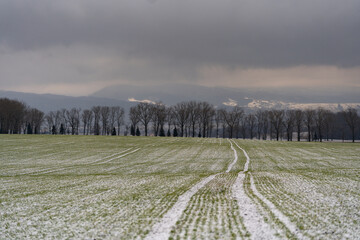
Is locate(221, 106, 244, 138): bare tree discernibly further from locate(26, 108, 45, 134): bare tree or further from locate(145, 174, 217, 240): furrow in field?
locate(145, 174, 217, 240): furrow in field

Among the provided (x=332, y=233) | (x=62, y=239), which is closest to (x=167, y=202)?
(x=62, y=239)

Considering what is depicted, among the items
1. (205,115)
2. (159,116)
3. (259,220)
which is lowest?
(259,220)

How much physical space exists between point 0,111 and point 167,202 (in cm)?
12792

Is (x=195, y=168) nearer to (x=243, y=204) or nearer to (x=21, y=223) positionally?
(x=243, y=204)

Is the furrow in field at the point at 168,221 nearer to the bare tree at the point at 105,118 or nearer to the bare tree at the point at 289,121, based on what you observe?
the bare tree at the point at 289,121

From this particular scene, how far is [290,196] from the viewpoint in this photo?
1223 centimetres

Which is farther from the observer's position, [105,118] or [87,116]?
[87,116]

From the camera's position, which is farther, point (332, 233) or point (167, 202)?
point (167, 202)

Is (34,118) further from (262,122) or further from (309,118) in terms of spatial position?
(309,118)

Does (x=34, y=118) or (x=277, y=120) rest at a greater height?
(x=277, y=120)

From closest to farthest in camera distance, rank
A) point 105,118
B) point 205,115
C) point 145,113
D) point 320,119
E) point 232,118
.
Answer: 1. point 320,119
2. point 205,115
3. point 145,113
4. point 232,118
5. point 105,118

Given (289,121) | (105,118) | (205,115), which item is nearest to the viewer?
(289,121)

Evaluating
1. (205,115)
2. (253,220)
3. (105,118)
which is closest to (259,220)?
(253,220)

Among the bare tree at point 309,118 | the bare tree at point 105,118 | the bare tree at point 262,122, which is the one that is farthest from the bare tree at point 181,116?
the bare tree at point 309,118
